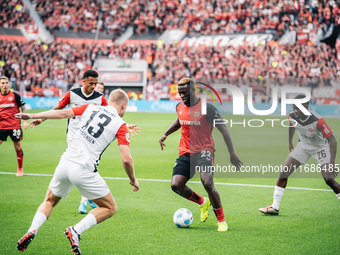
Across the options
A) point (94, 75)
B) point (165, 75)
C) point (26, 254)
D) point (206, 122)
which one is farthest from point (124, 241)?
point (165, 75)

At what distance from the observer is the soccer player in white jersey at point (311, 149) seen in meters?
7.74

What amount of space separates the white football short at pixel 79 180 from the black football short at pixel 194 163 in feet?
6.17

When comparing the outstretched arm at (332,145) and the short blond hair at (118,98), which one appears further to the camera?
the outstretched arm at (332,145)

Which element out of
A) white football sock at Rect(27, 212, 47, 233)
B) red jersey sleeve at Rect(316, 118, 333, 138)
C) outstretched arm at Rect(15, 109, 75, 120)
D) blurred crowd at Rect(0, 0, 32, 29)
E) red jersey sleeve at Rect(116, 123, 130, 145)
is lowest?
white football sock at Rect(27, 212, 47, 233)

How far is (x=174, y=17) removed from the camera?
4772 centimetres

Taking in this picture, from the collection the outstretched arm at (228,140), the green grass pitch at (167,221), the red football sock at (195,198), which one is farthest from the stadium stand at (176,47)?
the outstretched arm at (228,140)

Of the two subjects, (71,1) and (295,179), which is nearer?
(295,179)

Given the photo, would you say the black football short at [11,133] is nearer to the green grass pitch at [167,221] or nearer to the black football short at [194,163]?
the green grass pitch at [167,221]

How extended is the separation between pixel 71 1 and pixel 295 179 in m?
43.1

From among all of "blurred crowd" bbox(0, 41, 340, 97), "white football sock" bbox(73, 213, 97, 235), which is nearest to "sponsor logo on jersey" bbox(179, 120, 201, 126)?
"white football sock" bbox(73, 213, 97, 235)

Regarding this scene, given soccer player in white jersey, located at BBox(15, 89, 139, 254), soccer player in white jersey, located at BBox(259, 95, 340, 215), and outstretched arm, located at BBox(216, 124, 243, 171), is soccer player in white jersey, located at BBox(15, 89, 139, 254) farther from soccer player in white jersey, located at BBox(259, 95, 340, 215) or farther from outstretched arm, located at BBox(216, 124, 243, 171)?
soccer player in white jersey, located at BBox(259, 95, 340, 215)

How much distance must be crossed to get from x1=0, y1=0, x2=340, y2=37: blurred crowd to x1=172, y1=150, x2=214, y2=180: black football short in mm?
36310

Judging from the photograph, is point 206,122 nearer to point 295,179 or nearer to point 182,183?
point 182,183

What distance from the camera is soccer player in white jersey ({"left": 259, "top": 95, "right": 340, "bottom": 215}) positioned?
7738 millimetres
